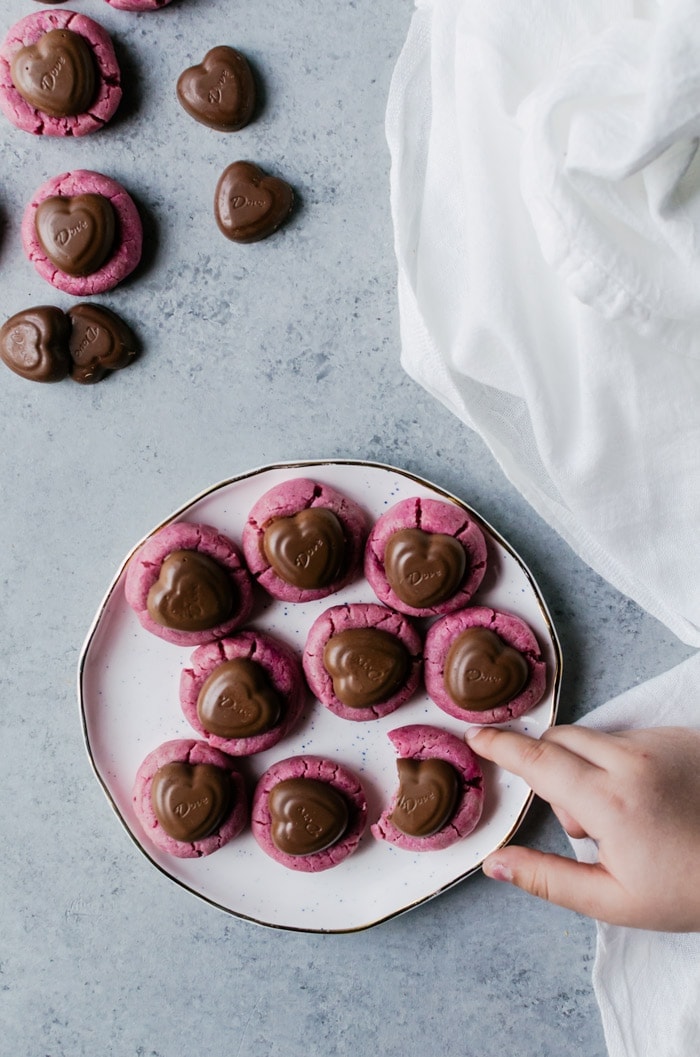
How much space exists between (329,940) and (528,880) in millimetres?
471

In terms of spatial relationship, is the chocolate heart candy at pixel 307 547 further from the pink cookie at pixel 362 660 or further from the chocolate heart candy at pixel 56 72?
the chocolate heart candy at pixel 56 72

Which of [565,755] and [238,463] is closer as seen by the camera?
Result: [565,755]

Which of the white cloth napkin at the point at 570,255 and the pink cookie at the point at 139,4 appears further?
the pink cookie at the point at 139,4

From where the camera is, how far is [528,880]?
1.35 meters

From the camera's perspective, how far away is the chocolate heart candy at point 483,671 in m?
1.41

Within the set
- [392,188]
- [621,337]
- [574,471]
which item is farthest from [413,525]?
[392,188]

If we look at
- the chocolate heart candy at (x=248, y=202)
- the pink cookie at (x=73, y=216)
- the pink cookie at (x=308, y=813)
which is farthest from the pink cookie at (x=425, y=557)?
the pink cookie at (x=73, y=216)

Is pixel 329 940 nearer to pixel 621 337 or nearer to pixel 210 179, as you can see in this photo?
pixel 621 337

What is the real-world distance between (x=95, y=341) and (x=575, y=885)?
46.7 inches

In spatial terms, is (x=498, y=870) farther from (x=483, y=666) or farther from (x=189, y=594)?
(x=189, y=594)

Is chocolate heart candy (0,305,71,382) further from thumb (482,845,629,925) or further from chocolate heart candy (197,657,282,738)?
thumb (482,845,629,925)

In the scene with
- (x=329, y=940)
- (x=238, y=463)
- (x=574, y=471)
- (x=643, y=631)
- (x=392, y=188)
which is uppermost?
(x=392, y=188)

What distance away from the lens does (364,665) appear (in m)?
1.42

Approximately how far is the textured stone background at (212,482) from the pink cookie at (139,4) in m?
0.03
